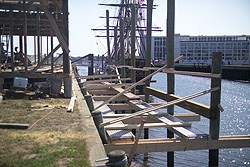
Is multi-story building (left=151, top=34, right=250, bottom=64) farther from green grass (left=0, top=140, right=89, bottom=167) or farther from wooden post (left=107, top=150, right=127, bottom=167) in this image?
wooden post (left=107, top=150, right=127, bottom=167)

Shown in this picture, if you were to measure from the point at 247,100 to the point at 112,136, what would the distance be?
126ft

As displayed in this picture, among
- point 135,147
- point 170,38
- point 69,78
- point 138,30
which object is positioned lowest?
point 135,147

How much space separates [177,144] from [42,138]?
342 centimetres

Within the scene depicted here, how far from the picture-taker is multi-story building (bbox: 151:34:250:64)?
5763 inches

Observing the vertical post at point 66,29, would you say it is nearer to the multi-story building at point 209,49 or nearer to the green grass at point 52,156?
the green grass at point 52,156

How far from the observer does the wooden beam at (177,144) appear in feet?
25.4

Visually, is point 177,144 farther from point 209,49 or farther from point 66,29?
point 209,49

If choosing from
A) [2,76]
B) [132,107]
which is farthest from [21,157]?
[2,76]

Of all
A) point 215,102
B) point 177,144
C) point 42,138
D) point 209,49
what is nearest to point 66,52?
point 42,138

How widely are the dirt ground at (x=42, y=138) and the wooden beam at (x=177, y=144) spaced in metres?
1.24

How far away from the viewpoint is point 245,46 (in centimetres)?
14675

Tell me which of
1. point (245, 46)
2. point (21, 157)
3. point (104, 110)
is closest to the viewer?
point (21, 157)

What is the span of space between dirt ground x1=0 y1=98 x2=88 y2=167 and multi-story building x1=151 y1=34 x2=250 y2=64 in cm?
13340

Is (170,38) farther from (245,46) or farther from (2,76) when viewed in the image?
(245,46)
